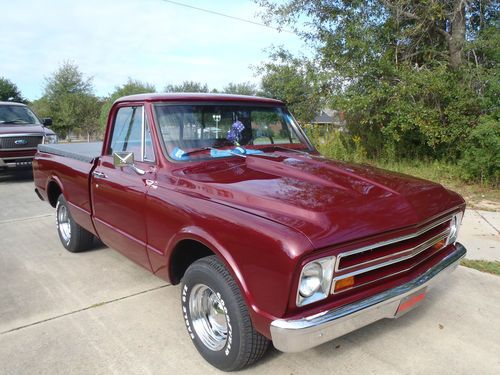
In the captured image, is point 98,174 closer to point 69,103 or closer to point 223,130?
point 223,130

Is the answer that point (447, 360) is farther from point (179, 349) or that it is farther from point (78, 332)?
point (78, 332)

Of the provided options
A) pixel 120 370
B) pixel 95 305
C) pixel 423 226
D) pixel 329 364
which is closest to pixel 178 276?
pixel 120 370

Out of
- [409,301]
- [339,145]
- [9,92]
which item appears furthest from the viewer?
[9,92]

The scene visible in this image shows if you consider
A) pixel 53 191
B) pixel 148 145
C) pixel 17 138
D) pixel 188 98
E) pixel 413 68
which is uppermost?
pixel 413 68

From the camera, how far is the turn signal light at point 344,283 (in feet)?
7.51

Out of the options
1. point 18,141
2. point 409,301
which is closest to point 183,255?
point 409,301

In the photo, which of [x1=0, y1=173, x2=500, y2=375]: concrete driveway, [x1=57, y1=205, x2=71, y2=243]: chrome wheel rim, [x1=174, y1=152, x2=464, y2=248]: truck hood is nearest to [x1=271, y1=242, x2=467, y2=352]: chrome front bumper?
[x1=174, y1=152, x2=464, y2=248]: truck hood

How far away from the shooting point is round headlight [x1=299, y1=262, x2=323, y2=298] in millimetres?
2188

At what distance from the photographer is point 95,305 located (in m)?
3.67

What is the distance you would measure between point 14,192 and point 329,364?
8.56m

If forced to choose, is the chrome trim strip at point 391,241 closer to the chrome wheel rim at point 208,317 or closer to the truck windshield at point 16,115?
the chrome wheel rim at point 208,317

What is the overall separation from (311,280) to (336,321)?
248mm

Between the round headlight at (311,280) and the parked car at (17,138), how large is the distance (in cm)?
1004

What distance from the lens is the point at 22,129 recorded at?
10.5m
